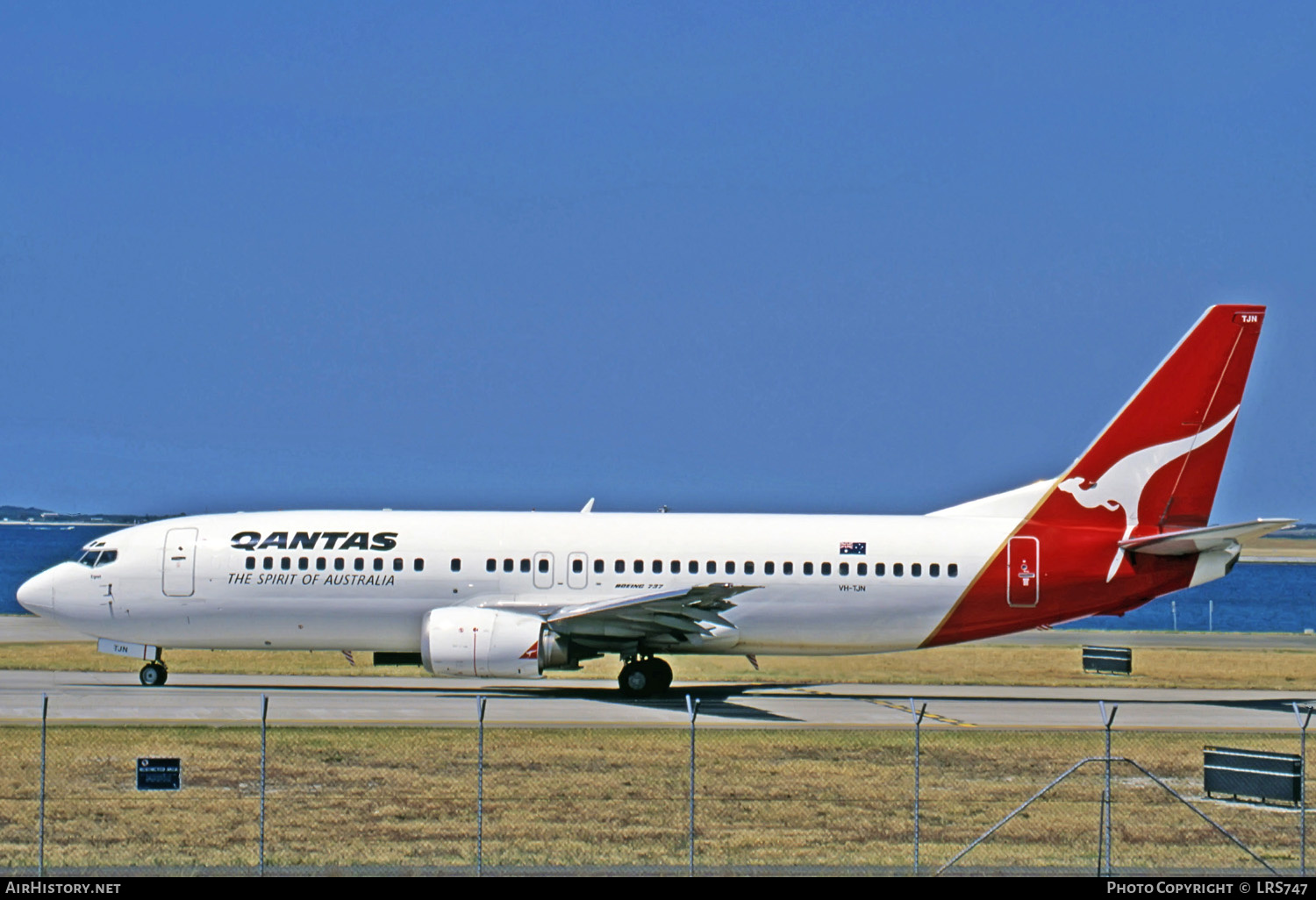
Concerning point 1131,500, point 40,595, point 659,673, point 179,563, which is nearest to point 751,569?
point 659,673

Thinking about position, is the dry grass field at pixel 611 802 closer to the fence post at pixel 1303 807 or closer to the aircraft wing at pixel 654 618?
the fence post at pixel 1303 807

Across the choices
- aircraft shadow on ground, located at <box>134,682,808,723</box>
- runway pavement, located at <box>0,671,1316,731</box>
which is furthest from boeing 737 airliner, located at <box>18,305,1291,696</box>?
runway pavement, located at <box>0,671,1316,731</box>

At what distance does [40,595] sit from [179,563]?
3.26 m

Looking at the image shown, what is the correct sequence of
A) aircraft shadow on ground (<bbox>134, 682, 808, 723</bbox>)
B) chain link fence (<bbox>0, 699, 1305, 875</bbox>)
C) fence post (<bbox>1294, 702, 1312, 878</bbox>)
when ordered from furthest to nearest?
aircraft shadow on ground (<bbox>134, 682, 808, 723</bbox>) < chain link fence (<bbox>0, 699, 1305, 875</bbox>) < fence post (<bbox>1294, 702, 1312, 878</bbox>)

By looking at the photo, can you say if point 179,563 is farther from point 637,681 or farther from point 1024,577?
A: point 1024,577

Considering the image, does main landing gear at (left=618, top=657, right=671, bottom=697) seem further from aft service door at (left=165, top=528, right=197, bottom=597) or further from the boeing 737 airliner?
aft service door at (left=165, top=528, right=197, bottom=597)

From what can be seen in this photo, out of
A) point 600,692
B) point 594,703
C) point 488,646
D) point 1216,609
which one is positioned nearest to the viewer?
point 488,646

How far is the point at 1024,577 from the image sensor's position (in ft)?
106

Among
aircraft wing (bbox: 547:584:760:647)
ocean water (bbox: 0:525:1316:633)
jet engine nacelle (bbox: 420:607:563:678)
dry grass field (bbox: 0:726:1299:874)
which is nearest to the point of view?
dry grass field (bbox: 0:726:1299:874)

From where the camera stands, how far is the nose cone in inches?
1289

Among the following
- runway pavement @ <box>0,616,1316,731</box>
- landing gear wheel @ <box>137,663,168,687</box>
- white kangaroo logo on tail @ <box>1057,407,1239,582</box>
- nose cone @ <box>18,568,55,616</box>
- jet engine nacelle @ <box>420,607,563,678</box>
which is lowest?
runway pavement @ <box>0,616,1316,731</box>

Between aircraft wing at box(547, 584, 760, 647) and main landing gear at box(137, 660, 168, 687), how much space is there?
29.1 ft

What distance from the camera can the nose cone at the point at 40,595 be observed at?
32750mm
